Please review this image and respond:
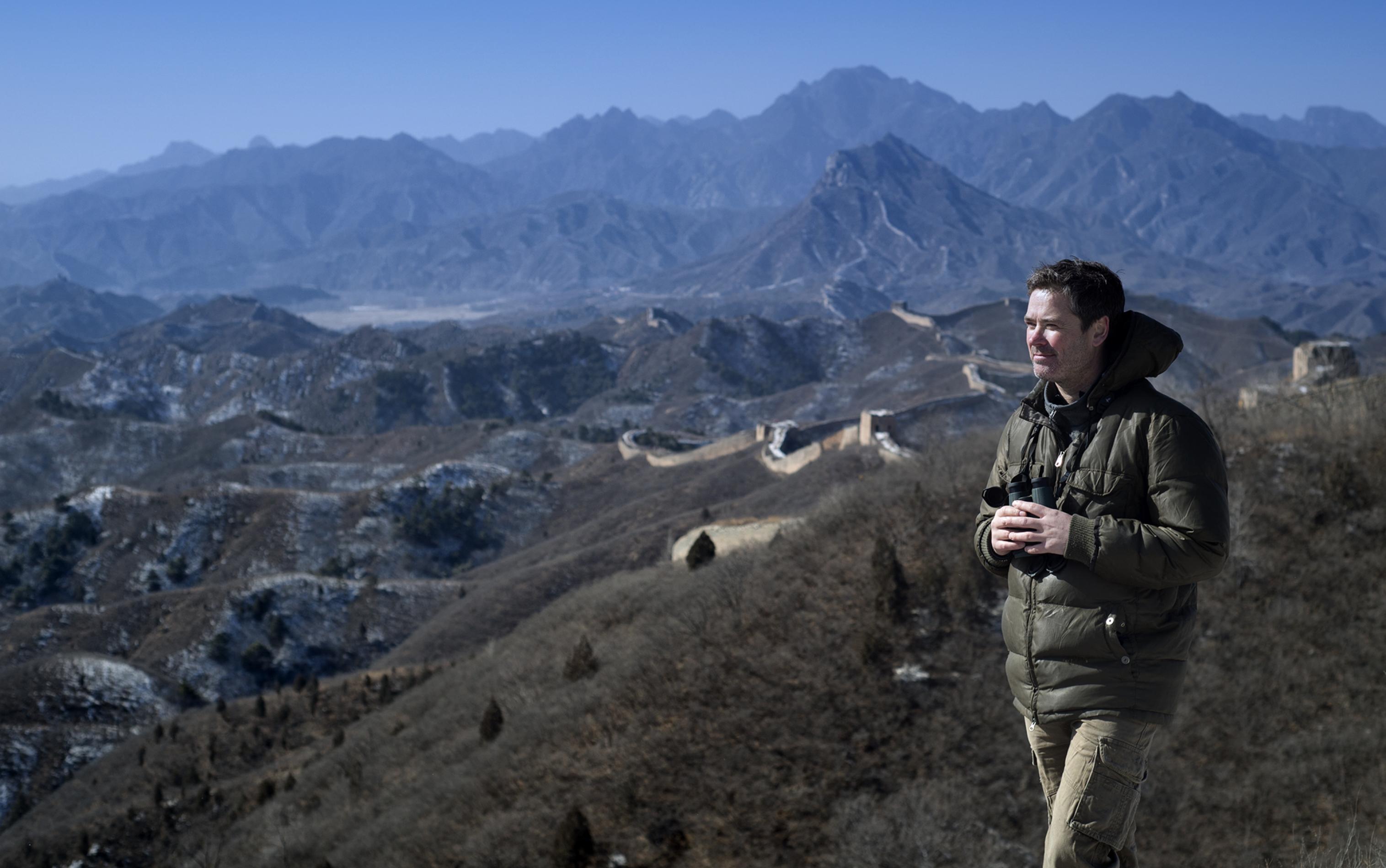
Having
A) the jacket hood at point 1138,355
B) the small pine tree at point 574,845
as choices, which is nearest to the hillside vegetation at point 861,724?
the small pine tree at point 574,845

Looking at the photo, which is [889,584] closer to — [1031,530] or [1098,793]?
[1098,793]

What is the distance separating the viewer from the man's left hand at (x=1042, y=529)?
12.5 feet

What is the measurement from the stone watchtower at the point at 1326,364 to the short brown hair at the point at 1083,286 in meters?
29.6

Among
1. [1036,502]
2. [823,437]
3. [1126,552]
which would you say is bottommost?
[823,437]

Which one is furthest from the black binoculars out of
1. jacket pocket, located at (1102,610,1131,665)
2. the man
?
jacket pocket, located at (1102,610,1131,665)

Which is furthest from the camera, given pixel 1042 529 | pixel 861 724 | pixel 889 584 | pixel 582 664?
pixel 582 664

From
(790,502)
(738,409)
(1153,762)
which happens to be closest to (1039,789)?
(1153,762)

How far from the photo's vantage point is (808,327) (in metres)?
125

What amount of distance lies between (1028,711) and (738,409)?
89894mm

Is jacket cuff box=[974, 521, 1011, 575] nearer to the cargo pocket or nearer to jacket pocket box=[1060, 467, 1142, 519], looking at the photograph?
jacket pocket box=[1060, 467, 1142, 519]

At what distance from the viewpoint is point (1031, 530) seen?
3.90 metres

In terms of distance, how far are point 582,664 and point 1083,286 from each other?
13.5 meters

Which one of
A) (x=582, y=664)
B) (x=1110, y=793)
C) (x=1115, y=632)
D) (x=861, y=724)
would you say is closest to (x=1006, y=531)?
(x=1115, y=632)

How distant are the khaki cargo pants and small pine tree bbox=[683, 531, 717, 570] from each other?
16464mm
